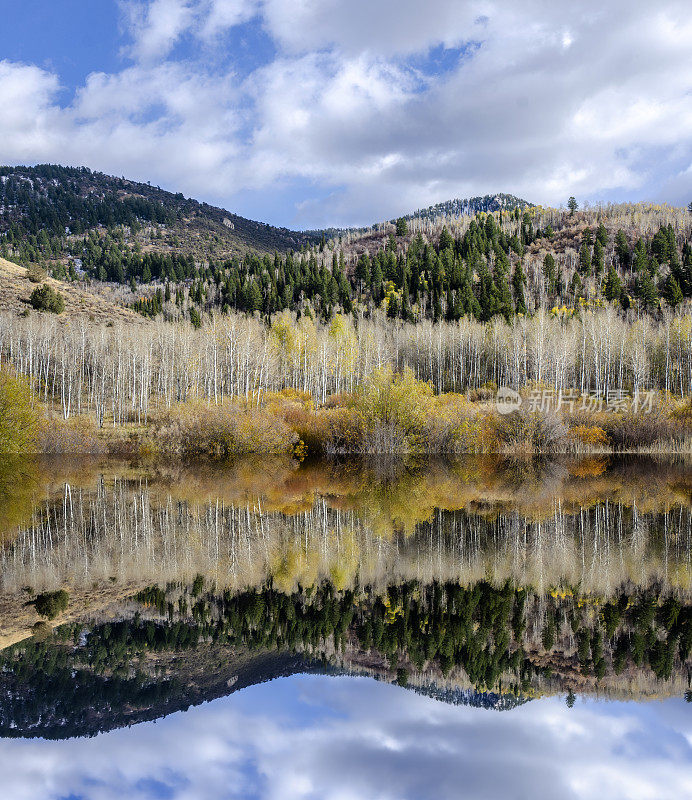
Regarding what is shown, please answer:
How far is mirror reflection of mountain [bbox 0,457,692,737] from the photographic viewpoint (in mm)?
8836

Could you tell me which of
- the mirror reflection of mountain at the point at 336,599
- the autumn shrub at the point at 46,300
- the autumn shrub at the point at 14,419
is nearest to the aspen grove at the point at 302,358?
the autumn shrub at the point at 46,300

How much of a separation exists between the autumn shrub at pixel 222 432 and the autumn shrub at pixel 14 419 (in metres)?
8.83

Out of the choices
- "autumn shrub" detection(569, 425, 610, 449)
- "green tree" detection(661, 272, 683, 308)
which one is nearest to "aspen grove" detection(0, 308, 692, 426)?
"autumn shrub" detection(569, 425, 610, 449)

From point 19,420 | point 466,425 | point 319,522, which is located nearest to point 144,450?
point 19,420

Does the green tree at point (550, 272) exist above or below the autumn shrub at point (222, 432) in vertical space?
above

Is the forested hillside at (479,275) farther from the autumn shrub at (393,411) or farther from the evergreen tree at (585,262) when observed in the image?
the autumn shrub at (393,411)

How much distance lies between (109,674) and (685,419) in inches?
1733

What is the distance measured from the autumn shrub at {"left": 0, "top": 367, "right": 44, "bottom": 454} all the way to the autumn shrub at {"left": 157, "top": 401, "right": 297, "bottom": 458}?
347 inches

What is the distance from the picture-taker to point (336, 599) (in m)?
12.0

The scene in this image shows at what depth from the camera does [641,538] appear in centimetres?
1664

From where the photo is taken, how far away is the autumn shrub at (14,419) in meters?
38.8

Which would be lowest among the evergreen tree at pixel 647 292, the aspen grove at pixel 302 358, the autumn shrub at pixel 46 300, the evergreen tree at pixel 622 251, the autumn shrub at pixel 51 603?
the autumn shrub at pixel 51 603

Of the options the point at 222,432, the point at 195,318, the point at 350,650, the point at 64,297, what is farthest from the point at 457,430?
the point at 64,297

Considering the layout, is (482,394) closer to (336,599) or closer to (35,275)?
(336,599)
